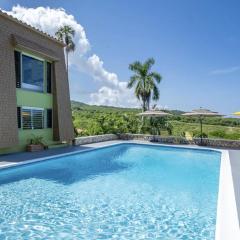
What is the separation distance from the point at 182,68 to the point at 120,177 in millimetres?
20289

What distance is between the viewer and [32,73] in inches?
693

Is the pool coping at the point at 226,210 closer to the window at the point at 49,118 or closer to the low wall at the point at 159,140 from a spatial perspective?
the window at the point at 49,118

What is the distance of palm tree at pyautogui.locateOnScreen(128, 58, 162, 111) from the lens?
30781 mm

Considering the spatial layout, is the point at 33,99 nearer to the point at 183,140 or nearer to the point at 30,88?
the point at 30,88

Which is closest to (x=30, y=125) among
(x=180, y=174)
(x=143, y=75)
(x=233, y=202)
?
(x=180, y=174)

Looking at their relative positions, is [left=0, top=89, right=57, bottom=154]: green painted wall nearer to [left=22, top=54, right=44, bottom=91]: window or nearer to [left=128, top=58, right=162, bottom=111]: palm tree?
[left=22, top=54, right=44, bottom=91]: window

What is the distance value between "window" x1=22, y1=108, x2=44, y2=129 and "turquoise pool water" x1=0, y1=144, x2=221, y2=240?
3643mm

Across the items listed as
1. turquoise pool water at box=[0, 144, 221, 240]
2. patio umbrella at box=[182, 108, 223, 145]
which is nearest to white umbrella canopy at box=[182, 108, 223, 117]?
patio umbrella at box=[182, 108, 223, 145]

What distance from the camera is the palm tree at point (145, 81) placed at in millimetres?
30781

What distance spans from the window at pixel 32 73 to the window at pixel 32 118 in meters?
1.44

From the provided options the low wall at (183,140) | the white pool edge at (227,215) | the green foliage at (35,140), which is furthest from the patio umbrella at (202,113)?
the white pool edge at (227,215)

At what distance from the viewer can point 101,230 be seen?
6.17 metres

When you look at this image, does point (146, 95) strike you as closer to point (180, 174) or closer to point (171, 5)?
point (171, 5)

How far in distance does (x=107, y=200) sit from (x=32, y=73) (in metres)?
11.8
